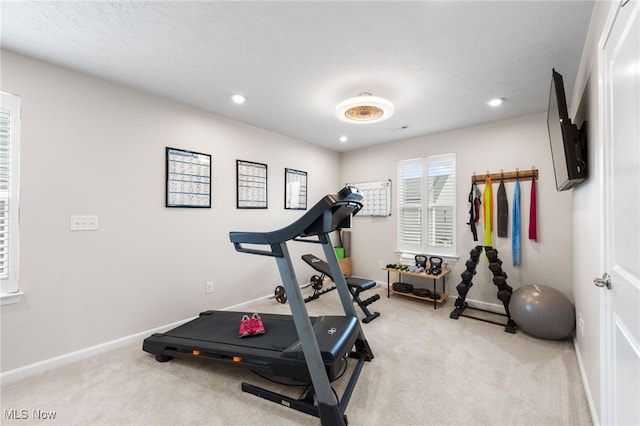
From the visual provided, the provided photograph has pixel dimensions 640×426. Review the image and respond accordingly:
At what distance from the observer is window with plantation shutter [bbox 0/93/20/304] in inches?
76.4

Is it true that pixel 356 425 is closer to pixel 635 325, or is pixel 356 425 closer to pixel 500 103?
pixel 635 325

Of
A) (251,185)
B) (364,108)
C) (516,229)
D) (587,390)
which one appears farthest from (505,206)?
(251,185)

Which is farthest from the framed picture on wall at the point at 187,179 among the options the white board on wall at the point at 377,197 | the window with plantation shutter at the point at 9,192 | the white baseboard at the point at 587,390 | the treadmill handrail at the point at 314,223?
the white baseboard at the point at 587,390

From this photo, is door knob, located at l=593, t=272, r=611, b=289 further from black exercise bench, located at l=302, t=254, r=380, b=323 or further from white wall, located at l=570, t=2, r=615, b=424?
black exercise bench, located at l=302, t=254, r=380, b=323

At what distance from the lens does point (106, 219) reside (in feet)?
7.90

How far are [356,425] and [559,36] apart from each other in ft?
9.54

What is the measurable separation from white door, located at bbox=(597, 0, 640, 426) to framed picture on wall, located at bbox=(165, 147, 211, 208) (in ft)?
10.9

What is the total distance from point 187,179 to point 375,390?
276 cm

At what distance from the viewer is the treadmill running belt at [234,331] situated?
208 cm

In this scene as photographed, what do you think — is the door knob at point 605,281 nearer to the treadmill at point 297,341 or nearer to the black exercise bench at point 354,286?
the treadmill at point 297,341

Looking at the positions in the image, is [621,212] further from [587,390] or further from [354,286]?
[354,286]

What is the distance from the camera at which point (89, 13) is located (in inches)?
63.2

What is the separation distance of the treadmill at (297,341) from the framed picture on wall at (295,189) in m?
2.01

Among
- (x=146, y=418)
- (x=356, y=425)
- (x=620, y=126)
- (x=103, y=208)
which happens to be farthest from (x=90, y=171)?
(x=620, y=126)
